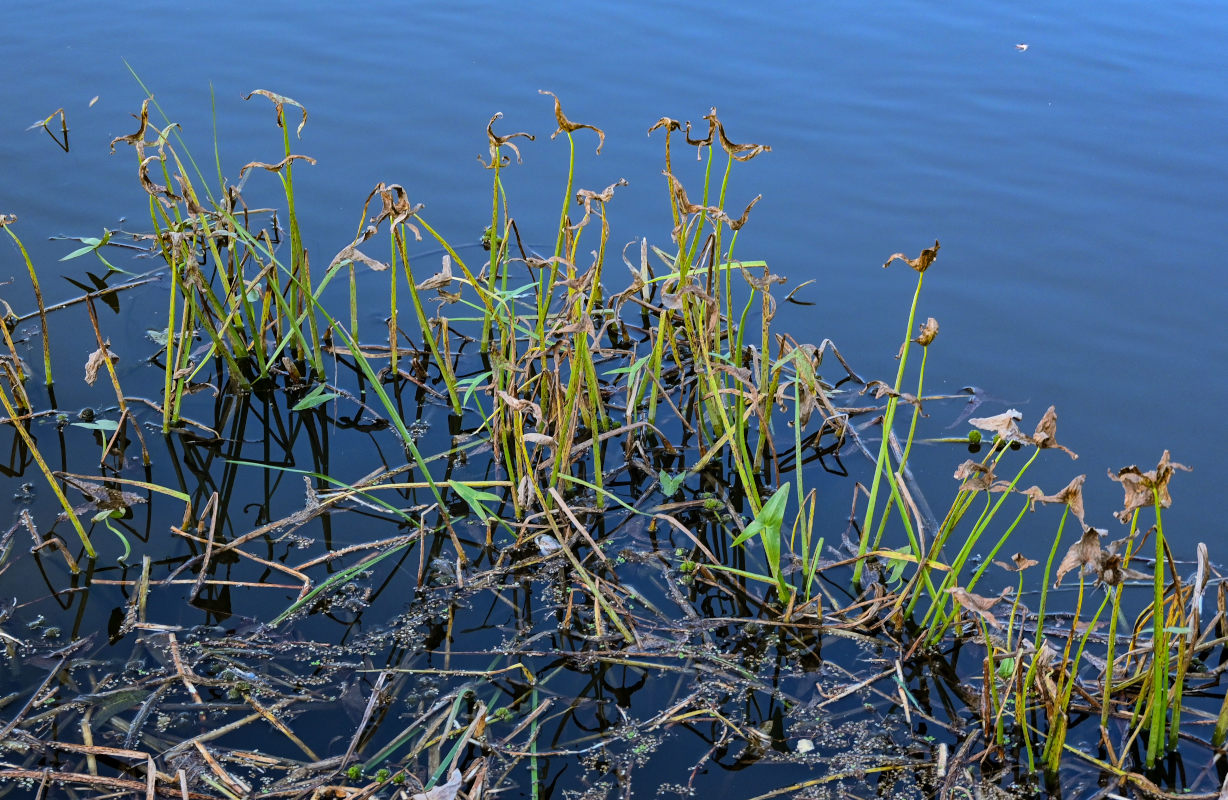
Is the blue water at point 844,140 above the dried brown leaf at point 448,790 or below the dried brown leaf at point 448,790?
above

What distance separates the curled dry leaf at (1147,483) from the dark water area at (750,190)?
72 cm

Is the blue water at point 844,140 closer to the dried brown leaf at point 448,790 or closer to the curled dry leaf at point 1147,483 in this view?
the curled dry leaf at point 1147,483

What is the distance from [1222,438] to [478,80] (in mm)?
3931

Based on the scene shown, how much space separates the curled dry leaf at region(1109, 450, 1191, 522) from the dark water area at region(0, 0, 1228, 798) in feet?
2.36

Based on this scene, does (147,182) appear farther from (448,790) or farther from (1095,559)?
(1095,559)

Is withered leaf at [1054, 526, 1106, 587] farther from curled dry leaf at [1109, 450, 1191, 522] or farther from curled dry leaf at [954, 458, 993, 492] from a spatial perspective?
curled dry leaf at [954, 458, 993, 492]

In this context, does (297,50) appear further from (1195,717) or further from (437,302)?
(1195,717)

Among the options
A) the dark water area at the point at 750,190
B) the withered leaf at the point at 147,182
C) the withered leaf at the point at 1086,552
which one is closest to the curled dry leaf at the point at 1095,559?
the withered leaf at the point at 1086,552

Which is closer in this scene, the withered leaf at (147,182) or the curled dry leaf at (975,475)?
the curled dry leaf at (975,475)

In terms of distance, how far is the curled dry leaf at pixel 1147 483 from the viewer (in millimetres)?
1665

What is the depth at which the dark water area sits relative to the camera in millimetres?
2369

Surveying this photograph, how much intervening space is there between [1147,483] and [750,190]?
2.96 m

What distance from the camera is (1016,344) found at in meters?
3.61

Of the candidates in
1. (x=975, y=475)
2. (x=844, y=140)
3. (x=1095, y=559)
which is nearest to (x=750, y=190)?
(x=844, y=140)
